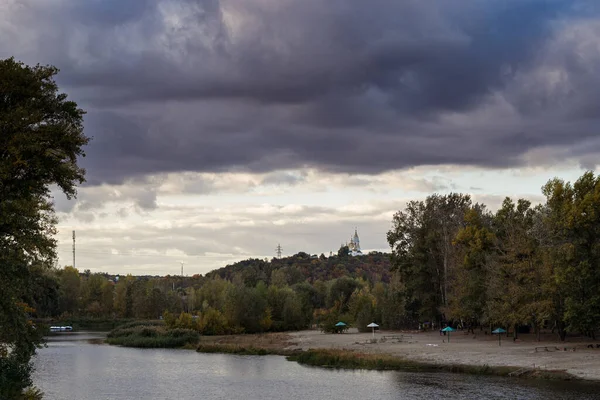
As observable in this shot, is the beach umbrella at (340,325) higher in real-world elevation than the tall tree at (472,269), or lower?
lower

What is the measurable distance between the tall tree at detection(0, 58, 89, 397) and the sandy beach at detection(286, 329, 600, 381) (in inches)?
1674

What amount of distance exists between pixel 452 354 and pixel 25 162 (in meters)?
52.9

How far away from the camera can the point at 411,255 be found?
113688 mm

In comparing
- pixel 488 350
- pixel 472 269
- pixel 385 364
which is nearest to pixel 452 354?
pixel 488 350

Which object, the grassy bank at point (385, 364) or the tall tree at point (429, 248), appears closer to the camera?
the grassy bank at point (385, 364)

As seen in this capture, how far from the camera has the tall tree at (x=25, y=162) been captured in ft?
117

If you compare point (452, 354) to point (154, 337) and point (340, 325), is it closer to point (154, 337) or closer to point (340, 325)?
point (340, 325)

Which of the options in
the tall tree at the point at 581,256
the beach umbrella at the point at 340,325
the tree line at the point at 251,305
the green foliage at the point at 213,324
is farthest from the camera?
the green foliage at the point at 213,324

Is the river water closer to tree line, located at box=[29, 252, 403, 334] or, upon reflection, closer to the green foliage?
tree line, located at box=[29, 252, 403, 334]

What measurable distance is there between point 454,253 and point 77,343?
6320 centimetres

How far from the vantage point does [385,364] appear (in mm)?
71938

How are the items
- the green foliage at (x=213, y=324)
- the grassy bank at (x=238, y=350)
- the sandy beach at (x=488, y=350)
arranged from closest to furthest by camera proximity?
the sandy beach at (x=488, y=350)
the grassy bank at (x=238, y=350)
the green foliage at (x=213, y=324)

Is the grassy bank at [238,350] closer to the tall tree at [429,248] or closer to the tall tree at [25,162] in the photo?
the tall tree at [429,248]

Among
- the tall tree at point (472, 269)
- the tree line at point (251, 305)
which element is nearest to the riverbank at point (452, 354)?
the tall tree at point (472, 269)
